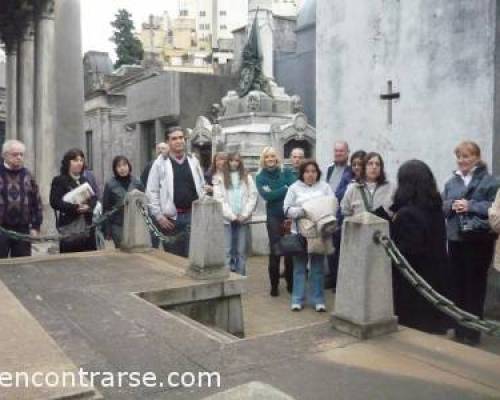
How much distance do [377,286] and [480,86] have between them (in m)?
3.98

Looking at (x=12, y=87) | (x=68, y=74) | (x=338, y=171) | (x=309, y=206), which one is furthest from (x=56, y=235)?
(x=12, y=87)

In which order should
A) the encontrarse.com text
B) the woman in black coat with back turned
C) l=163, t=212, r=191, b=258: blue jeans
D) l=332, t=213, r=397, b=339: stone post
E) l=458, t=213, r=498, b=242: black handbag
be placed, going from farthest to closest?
l=163, t=212, r=191, b=258: blue jeans
l=458, t=213, r=498, b=242: black handbag
the woman in black coat with back turned
l=332, t=213, r=397, b=339: stone post
the encontrarse.com text

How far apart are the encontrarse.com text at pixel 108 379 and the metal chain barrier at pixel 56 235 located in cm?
328

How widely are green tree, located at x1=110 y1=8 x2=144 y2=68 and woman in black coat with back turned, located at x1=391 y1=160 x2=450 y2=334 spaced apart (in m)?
41.3

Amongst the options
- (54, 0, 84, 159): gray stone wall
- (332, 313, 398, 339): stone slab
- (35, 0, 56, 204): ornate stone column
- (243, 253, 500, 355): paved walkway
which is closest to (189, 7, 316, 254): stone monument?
(54, 0, 84, 159): gray stone wall

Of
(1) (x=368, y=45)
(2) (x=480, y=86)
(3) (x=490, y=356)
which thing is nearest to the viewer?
(3) (x=490, y=356)

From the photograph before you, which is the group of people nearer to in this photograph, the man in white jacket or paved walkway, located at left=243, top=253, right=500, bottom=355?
the man in white jacket

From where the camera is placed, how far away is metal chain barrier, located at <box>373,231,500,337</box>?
11.8ft

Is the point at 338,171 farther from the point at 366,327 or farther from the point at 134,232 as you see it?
the point at 366,327

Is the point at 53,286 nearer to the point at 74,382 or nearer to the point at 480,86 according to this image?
the point at 74,382

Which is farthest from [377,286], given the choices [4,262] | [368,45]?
[368,45]

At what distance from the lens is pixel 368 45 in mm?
9250

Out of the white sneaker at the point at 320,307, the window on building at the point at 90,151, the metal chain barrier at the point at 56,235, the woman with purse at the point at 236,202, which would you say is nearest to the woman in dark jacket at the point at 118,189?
the metal chain barrier at the point at 56,235

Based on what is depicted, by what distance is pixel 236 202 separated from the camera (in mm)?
7320
